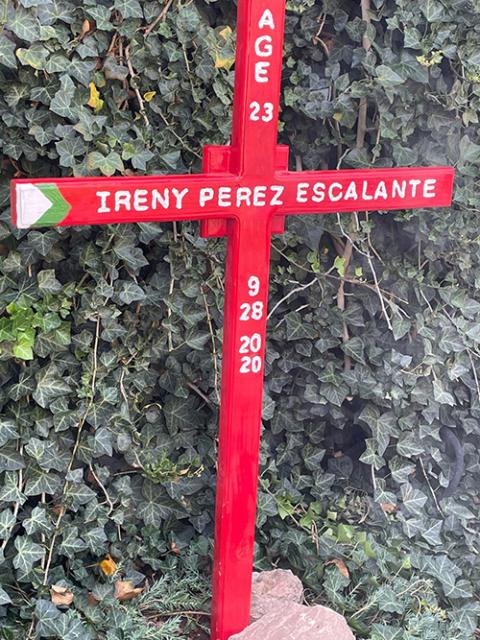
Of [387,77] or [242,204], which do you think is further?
[387,77]

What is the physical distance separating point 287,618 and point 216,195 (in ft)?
3.67

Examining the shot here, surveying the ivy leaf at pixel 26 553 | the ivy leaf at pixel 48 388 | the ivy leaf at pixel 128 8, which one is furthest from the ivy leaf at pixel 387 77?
the ivy leaf at pixel 26 553

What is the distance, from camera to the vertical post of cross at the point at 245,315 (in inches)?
78.7

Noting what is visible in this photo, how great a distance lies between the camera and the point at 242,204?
2072 millimetres

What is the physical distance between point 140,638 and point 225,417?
2.15ft

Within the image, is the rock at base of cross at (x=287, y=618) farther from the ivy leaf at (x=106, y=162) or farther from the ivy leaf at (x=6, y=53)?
the ivy leaf at (x=6, y=53)

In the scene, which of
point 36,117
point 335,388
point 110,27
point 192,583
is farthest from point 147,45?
point 192,583

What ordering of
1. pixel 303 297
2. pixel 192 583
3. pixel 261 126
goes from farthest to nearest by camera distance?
1. pixel 303 297
2. pixel 192 583
3. pixel 261 126

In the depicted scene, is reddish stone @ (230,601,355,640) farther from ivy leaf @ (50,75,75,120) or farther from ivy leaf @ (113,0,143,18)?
ivy leaf @ (113,0,143,18)

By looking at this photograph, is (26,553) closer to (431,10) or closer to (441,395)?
(441,395)

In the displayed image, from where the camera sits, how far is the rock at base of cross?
91.4 inches

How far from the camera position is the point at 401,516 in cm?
278

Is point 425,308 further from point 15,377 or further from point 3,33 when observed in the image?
point 3,33

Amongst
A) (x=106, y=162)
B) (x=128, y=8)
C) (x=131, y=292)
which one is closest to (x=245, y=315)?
(x=131, y=292)
